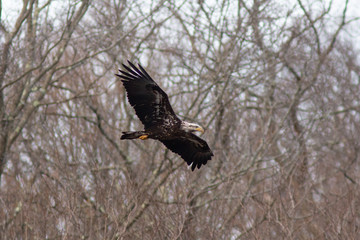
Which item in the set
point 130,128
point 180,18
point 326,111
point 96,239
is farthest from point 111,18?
point 96,239

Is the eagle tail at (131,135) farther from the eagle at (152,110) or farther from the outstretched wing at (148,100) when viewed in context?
the outstretched wing at (148,100)

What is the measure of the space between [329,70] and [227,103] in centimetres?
462

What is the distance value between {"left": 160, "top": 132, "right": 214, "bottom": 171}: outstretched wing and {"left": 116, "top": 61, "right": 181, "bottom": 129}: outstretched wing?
2.52ft

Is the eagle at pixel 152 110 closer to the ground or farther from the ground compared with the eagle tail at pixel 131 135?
farther from the ground

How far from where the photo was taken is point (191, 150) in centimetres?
948

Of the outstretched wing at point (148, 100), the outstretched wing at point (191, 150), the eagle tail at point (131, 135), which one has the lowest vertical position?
the eagle tail at point (131, 135)

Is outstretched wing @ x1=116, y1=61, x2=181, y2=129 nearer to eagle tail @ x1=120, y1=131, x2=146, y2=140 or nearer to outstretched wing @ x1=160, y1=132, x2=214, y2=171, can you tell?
Answer: eagle tail @ x1=120, y1=131, x2=146, y2=140

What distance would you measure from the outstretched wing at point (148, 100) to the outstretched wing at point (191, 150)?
30.3 inches

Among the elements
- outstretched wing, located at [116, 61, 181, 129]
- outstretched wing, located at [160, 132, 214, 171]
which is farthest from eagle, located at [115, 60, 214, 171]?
outstretched wing, located at [160, 132, 214, 171]

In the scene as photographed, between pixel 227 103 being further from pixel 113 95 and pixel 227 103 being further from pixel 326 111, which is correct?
pixel 113 95

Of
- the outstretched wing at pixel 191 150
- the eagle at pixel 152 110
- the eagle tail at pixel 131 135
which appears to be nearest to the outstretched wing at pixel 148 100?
the eagle at pixel 152 110

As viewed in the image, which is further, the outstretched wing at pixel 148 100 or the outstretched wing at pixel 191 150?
the outstretched wing at pixel 191 150

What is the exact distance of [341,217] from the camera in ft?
27.8

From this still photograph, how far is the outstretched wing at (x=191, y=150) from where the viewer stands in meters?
9.27
